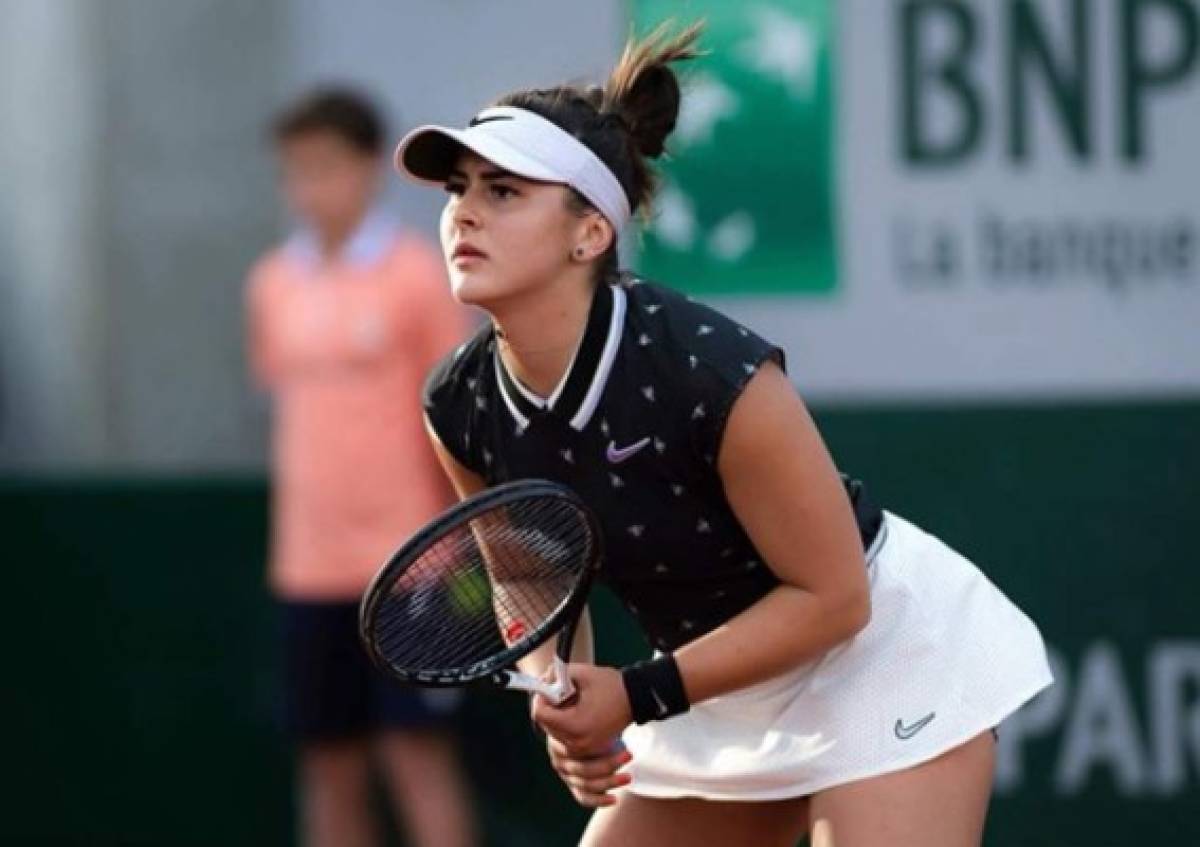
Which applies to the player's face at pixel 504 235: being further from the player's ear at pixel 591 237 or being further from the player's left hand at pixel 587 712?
the player's left hand at pixel 587 712

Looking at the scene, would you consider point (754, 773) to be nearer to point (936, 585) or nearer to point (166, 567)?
point (936, 585)

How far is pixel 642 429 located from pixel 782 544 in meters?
0.23

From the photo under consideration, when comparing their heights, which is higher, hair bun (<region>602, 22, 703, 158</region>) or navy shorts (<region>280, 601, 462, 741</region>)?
hair bun (<region>602, 22, 703, 158</region>)

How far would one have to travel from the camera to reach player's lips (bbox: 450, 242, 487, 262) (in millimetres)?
3814

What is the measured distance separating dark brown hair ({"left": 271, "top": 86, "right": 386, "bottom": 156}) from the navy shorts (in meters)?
1.03

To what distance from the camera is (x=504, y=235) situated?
150 inches

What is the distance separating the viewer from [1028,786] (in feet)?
21.0

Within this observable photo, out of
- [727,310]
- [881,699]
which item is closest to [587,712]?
[881,699]

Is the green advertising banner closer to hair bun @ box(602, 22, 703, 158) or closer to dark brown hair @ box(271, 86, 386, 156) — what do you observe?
dark brown hair @ box(271, 86, 386, 156)

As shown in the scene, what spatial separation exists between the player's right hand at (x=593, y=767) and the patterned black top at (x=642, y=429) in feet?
0.85

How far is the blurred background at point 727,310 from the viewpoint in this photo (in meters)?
6.39

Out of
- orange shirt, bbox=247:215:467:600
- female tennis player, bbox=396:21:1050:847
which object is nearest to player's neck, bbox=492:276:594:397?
female tennis player, bbox=396:21:1050:847

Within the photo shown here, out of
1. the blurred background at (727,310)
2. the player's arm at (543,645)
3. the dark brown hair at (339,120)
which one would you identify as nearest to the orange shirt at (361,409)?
the dark brown hair at (339,120)

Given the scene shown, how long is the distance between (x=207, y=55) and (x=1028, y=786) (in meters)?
2.62
